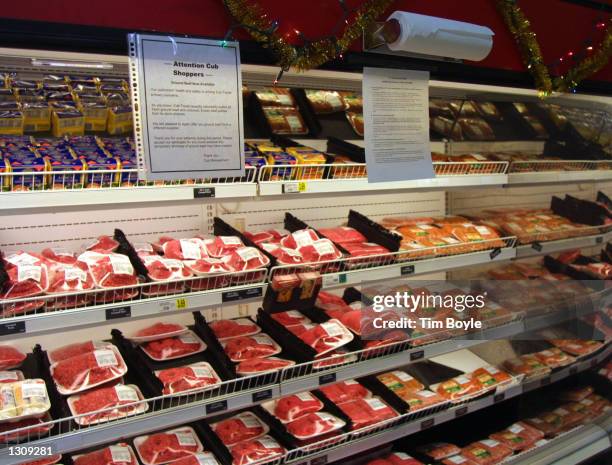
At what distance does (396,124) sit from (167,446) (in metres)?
1.48

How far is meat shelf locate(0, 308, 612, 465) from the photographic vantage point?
155 cm

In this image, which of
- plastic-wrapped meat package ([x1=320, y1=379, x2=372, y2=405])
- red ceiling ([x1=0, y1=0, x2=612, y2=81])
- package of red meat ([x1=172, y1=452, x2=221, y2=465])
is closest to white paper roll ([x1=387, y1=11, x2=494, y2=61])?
red ceiling ([x1=0, y1=0, x2=612, y2=81])

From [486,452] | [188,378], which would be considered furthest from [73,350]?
[486,452]

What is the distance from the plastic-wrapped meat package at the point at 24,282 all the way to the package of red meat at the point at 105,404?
0.35 m

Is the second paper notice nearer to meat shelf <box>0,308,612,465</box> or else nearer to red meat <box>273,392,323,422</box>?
meat shelf <box>0,308,612,465</box>

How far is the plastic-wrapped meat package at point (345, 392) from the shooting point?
2.32 metres

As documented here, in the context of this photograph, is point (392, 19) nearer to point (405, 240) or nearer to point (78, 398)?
point (405, 240)

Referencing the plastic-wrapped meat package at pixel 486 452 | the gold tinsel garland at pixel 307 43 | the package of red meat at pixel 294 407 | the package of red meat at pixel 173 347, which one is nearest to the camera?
the gold tinsel garland at pixel 307 43

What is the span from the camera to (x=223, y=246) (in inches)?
77.5

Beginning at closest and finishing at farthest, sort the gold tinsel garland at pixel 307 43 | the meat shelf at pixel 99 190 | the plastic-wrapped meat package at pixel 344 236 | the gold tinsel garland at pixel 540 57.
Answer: the meat shelf at pixel 99 190 < the gold tinsel garland at pixel 307 43 < the plastic-wrapped meat package at pixel 344 236 < the gold tinsel garland at pixel 540 57

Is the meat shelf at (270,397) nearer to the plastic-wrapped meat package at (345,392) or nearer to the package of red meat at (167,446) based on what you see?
the plastic-wrapped meat package at (345,392)

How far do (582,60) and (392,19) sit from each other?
1.30 m

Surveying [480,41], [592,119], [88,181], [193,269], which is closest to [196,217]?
[193,269]

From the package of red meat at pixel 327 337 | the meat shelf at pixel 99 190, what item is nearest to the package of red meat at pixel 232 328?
the package of red meat at pixel 327 337
